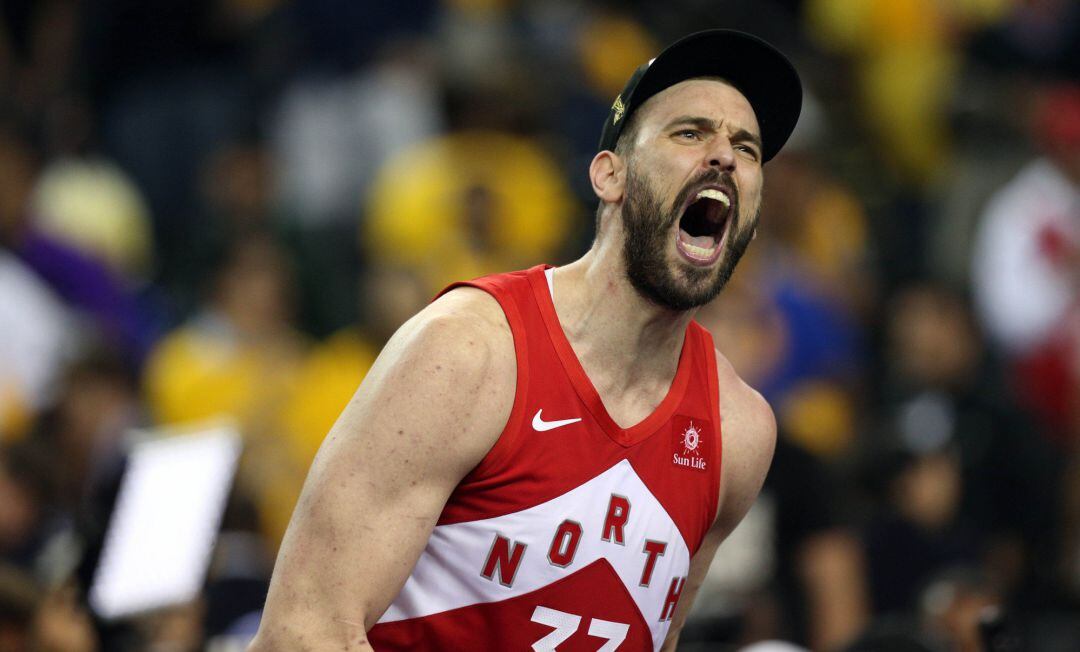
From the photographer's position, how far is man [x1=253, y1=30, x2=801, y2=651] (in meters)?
3.43

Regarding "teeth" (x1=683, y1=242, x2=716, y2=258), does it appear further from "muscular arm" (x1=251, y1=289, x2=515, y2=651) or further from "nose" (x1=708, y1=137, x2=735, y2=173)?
"muscular arm" (x1=251, y1=289, x2=515, y2=651)

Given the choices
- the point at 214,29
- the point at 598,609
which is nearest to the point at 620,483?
the point at 598,609

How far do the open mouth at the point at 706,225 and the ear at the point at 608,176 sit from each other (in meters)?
0.16

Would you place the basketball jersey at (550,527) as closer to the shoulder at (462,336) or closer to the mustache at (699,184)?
the shoulder at (462,336)

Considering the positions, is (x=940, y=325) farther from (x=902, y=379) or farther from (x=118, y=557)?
(x=118, y=557)

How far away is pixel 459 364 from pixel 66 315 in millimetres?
5649

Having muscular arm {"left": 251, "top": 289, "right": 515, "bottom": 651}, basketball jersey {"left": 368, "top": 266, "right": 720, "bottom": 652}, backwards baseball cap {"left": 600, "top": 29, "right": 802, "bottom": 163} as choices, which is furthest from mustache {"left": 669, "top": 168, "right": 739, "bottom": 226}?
muscular arm {"left": 251, "top": 289, "right": 515, "bottom": 651}

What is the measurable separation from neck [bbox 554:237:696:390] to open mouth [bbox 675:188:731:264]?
158 millimetres

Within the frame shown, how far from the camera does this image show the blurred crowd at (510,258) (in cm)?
689

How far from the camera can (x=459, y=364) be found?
350 centimetres

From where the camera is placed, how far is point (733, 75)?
154 inches

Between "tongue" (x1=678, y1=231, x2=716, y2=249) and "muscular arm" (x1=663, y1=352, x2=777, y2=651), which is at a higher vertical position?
"tongue" (x1=678, y1=231, x2=716, y2=249)

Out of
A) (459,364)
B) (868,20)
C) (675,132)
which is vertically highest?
(868,20)

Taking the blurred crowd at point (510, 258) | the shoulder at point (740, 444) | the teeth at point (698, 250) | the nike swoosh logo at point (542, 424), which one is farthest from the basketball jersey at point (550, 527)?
the blurred crowd at point (510, 258)
